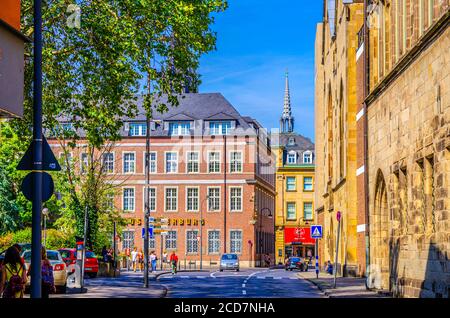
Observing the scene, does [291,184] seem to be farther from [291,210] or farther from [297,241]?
[297,241]

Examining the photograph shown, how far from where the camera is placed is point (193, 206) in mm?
94125

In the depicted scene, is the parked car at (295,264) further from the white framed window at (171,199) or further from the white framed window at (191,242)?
the white framed window at (171,199)

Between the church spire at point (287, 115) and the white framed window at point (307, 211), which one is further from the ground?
the church spire at point (287, 115)

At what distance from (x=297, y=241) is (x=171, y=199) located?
106 feet

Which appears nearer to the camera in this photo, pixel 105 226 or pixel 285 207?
pixel 105 226

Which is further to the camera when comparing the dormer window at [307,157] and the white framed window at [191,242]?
the dormer window at [307,157]

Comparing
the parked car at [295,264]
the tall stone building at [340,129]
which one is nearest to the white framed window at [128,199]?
the parked car at [295,264]

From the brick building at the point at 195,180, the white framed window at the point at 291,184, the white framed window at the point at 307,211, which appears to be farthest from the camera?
the white framed window at the point at 291,184

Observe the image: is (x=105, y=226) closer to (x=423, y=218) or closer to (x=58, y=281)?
(x=58, y=281)

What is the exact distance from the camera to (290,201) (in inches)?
4958

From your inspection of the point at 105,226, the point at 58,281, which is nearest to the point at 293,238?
the point at 105,226

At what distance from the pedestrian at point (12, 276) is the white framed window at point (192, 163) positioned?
258ft

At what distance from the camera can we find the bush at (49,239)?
54.4 meters
